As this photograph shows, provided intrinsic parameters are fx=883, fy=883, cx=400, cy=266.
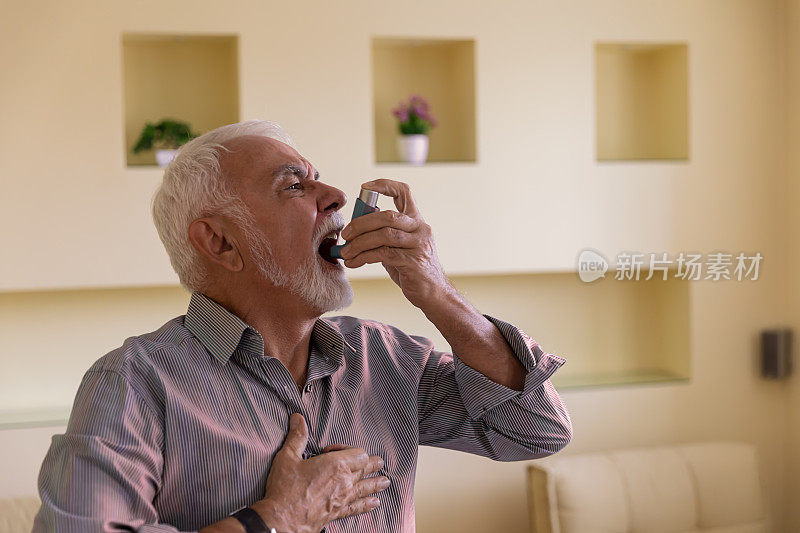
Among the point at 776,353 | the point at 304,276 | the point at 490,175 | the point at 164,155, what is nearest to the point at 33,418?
the point at 164,155

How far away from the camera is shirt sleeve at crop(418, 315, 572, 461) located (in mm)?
1532

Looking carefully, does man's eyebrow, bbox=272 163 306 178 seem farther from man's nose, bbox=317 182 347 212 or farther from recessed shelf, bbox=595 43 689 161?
recessed shelf, bbox=595 43 689 161

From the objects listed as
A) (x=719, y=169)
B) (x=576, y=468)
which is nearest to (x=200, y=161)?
(x=576, y=468)

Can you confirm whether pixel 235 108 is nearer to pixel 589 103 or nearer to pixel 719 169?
pixel 589 103

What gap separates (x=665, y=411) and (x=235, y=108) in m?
2.05

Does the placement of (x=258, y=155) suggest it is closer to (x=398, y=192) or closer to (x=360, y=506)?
(x=398, y=192)

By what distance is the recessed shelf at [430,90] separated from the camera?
3.42 meters

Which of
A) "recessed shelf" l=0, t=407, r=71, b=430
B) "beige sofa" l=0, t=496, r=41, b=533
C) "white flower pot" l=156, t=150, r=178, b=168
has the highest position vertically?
"white flower pot" l=156, t=150, r=178, b=168

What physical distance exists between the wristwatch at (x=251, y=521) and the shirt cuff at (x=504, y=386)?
0.45 m

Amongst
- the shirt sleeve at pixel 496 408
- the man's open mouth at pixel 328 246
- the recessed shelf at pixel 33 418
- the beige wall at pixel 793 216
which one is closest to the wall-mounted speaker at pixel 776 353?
the beige wall at pixel 793 216

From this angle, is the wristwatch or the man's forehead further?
the man's forehead

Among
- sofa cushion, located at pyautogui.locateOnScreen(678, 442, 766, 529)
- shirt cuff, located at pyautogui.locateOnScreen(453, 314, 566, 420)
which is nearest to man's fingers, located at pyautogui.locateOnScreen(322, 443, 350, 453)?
shirt cuff, located at pyautogui.locateOnScreen(453, 314, 566, 420)

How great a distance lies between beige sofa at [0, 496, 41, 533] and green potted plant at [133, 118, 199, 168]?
1.18m

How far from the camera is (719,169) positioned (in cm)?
351
